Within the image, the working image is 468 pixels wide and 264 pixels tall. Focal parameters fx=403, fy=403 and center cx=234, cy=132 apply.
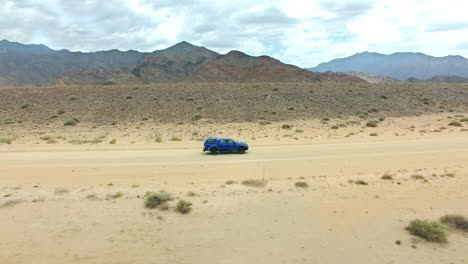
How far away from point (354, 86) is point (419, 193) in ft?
170

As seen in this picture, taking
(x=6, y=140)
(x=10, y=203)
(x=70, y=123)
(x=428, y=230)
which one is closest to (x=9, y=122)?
(x=70, y=123)

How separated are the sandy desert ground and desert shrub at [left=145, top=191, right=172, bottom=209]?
1.24ft

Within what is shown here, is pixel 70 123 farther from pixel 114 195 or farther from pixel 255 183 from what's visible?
pixel 255 183

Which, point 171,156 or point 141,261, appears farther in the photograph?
point 171,156

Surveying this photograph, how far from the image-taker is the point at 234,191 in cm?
1697

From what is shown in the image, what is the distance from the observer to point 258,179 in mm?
18797

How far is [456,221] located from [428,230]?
1.68 metres

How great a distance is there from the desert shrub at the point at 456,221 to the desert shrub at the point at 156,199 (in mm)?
9819

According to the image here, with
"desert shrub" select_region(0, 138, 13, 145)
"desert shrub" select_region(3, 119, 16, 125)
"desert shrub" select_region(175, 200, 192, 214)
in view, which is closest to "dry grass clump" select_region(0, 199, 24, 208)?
"desert shrub" select_region(175, 200, 192, 214)

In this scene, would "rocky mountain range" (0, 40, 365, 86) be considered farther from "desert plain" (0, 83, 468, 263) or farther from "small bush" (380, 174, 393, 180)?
"small bush" (380, 174, 393, 180)

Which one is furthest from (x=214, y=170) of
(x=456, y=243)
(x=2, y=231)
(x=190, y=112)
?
(x=190, y=112)

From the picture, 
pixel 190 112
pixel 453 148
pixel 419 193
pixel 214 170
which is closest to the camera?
pixel 419 193

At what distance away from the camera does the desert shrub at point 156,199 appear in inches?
599

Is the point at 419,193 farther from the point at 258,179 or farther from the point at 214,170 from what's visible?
the point at 214,170
